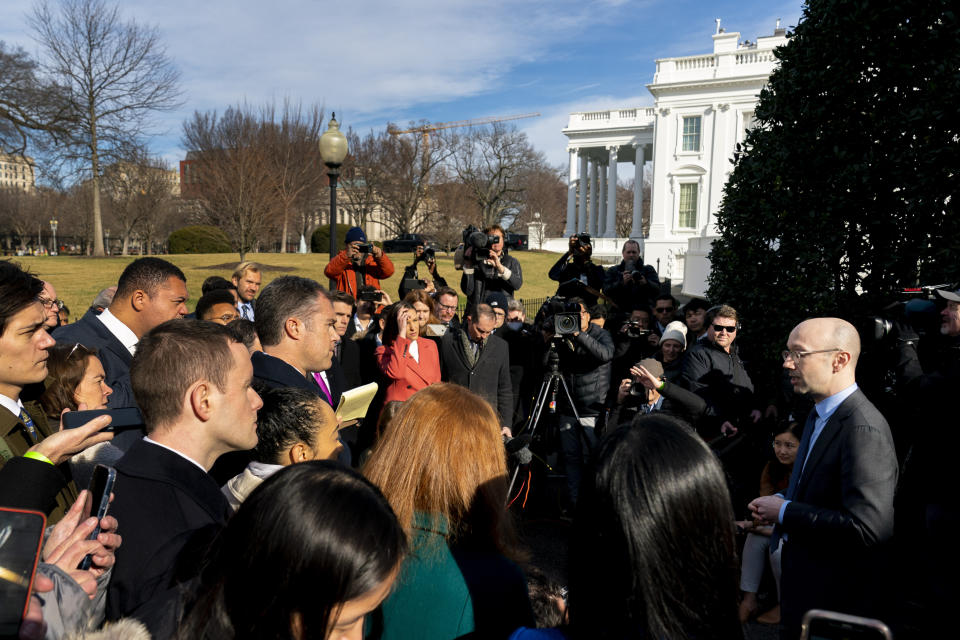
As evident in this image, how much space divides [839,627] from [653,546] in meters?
0.39

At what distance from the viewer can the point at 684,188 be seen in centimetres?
4125

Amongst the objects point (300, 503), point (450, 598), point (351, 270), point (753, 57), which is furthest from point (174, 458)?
point (753, 57)

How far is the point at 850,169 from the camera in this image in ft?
17.6

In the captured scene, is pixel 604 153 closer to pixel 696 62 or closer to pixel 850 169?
pixel 696 62

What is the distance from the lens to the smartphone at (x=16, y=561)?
4.06ft

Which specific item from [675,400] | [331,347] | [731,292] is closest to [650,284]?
[731,292]

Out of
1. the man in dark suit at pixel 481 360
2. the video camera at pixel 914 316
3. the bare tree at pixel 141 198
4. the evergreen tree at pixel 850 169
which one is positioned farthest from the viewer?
the bare tree at pixel 141 198

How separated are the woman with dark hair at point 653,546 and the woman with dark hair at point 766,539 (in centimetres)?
217

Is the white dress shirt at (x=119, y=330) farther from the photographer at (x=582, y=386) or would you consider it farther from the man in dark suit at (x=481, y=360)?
the photographer at (x=582, y=386)

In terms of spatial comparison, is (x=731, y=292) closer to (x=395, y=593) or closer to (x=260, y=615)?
(x=395, y=593)

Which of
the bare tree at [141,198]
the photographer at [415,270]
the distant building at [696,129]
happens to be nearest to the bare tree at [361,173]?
the bare tree at [141,198]

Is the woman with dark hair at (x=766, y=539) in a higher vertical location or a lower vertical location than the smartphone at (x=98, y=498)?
lower

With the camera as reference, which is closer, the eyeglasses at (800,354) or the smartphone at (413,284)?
the eyeglasses at (800,354)

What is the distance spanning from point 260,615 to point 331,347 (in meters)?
2.28
